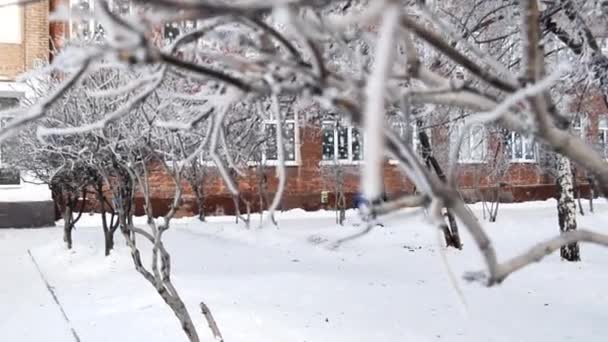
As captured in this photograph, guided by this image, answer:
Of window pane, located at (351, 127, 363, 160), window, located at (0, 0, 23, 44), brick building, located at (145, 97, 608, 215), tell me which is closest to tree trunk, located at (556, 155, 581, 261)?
window pane, located at (351, 127, 363, 160)

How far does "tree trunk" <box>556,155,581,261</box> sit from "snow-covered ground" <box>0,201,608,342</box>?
12.8 inches

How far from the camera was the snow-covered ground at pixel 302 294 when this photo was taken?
6367 millimetres

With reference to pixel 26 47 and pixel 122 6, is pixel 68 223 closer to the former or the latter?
pixel 26 47

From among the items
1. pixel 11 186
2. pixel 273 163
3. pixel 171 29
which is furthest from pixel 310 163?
pixel 171 29

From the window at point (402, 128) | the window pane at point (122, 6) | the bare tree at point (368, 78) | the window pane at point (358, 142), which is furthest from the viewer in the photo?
the window pane at point (122, 6)

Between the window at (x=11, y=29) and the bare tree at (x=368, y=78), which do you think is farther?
the window at (x=11, y=29)

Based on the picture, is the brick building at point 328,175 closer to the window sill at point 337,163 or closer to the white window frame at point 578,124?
the window sill at point 337,163

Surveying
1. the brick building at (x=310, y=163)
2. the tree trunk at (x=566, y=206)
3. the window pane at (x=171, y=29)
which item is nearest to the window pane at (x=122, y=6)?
the window pane at (x=171, y=29)

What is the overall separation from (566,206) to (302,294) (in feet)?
19.1

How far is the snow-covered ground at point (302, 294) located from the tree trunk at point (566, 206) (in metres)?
0.33

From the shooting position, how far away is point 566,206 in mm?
11266

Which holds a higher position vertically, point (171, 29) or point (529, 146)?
point (171, 29)

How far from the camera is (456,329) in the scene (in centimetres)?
648

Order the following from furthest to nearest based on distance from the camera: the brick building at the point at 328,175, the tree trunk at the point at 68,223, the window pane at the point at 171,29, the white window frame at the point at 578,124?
the brick building at the point at 328,175
the tree trunk at the point at 68,223
the white window frame at the point at 578,124
the window pane at the point at 171,29
